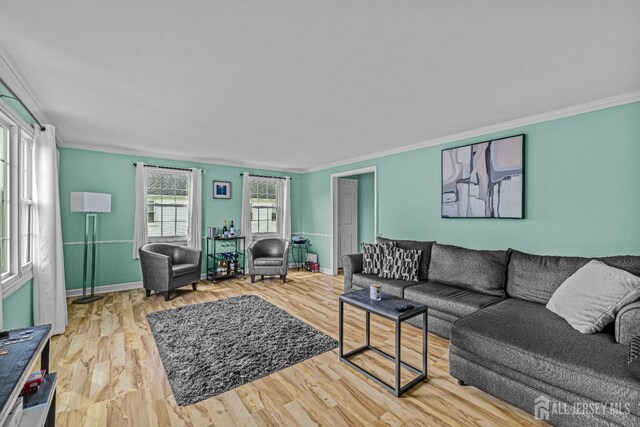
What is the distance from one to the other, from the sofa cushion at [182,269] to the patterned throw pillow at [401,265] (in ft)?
9.77

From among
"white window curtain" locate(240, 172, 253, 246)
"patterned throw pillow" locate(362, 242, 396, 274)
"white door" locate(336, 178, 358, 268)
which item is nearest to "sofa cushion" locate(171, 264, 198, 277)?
"white window curtain" locate(240, 172, 253, 246)

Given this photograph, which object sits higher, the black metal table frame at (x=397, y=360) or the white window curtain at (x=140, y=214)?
the white window curtain at (x=140, y=214)

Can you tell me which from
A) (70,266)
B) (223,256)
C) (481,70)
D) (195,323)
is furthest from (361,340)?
(70,266)

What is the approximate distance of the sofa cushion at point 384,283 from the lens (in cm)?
340

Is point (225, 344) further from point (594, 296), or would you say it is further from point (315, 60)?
point (594, 296)

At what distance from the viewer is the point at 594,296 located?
208cm

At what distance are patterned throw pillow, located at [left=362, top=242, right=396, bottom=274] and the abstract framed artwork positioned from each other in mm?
1000

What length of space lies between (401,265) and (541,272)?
1.45 m

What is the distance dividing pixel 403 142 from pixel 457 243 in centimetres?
167

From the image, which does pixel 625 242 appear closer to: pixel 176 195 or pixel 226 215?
pixel 226 215

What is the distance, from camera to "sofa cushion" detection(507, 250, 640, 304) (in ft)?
7.95

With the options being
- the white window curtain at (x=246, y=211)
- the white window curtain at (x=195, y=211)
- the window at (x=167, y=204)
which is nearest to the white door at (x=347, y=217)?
the white window curtain at (x=246, y=211)

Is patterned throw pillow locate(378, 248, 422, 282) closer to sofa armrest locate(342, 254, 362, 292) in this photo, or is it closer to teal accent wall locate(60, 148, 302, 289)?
sofa armrest locate(342, 254, 362, 292)

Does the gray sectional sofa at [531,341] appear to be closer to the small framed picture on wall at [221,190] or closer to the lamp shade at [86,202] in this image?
the small framed picture on wall at [221,190]
